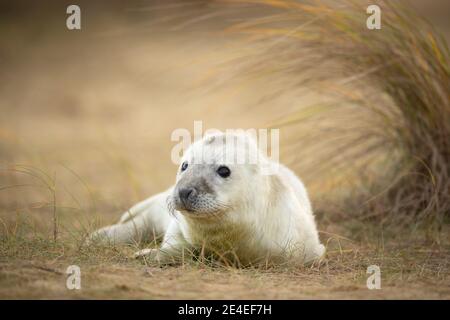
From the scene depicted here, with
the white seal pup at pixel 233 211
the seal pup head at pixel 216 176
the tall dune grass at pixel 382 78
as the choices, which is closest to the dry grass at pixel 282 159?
the tall dune grass at pixel 382 78

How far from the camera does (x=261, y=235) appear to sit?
15.4 ft

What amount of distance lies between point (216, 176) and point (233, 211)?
25cm

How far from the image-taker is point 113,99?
1354 centimetres

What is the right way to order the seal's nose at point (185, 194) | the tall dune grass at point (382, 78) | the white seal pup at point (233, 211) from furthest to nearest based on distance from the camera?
the tall dune grass at point (382, 78), the white seal pup at point (233, 211), the seal's nose at point (185, 194)

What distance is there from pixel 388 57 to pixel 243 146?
198 cm

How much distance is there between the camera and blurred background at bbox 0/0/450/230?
6.34 m

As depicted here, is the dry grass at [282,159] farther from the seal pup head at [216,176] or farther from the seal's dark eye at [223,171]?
the seal's dark eye at [223,171]

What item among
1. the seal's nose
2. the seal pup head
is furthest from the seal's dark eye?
the seal's nose

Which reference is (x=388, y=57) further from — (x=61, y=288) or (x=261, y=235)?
(x=61, y=288)

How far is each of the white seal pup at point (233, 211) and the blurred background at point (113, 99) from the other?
3.87 ft

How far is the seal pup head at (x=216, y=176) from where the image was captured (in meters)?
4.33

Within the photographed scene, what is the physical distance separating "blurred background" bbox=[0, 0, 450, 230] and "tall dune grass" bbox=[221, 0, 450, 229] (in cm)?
19

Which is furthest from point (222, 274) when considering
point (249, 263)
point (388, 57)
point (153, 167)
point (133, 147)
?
point (133, 147)

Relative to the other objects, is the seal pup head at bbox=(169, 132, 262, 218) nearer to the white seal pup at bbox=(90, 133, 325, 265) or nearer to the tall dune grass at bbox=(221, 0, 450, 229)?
the white seal pup at bbox=(90, 133, 325, 265)
